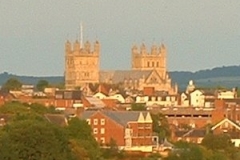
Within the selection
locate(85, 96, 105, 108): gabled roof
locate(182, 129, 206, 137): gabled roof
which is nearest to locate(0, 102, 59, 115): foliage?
locate(182, 129, 206, 137): gabled roof

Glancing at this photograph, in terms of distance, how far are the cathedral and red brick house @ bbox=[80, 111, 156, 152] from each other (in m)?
62.5

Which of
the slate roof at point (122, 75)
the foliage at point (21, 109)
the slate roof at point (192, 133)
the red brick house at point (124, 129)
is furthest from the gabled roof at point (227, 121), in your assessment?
the slate roof at point (122, 75)

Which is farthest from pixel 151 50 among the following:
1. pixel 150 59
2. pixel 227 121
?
pixel 227 121

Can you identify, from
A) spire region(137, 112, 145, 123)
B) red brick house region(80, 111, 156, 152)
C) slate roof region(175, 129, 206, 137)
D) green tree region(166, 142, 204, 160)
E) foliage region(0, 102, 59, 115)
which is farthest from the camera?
slate roof region(175, 129, 206, 137)

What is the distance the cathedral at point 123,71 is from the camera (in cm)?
15950

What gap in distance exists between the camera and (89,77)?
548 ft

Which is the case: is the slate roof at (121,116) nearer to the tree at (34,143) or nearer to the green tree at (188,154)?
the green tree at (188,154)

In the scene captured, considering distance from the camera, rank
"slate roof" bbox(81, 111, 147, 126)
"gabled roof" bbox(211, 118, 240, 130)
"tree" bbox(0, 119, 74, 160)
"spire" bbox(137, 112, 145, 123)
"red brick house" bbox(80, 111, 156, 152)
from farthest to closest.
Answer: "gabled roof" bbox(211, 118, 240, 130) → "slate roof" bbox(81, 111, 147, 126) → "spire" bbox(137, 112, 145, 123) → "red brick house" bbox(80, 111, 156, 152) → "tree" bbox(0, 119, 74, 160)

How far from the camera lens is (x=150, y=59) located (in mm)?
175000

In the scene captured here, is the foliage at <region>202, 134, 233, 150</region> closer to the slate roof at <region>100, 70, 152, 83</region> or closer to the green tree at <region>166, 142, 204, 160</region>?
the green tree at <region>166, 142, 204, 160</region>

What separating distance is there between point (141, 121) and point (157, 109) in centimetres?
3353

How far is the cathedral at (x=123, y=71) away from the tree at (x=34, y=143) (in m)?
88.2

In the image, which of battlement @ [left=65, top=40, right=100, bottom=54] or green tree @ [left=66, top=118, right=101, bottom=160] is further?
battlement @ [left=65, top=40, right=100, bottom=54]

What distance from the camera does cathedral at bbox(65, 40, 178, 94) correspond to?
15950 centimetres
